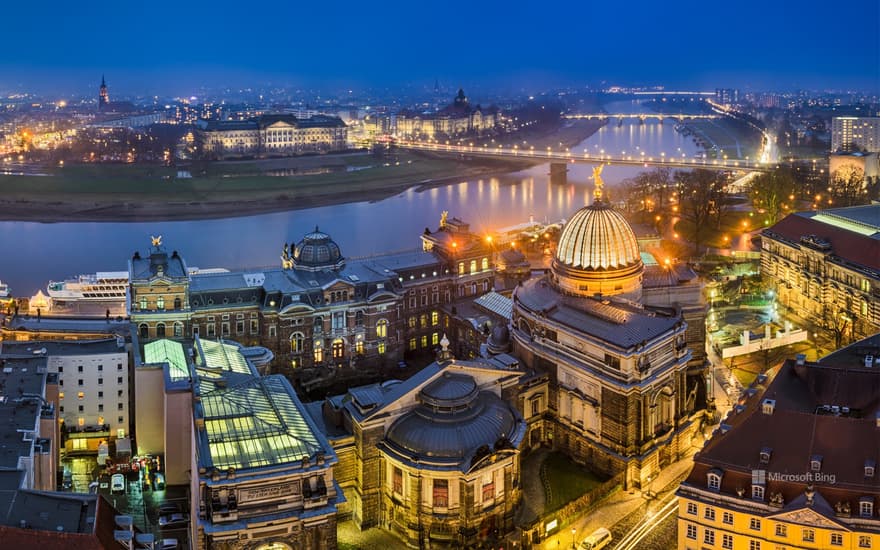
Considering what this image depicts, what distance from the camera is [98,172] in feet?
278

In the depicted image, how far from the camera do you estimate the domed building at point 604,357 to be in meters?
25.0

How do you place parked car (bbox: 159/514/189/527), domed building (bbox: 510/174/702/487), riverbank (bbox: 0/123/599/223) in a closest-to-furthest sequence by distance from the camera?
parked car (bbox: 159/514/189/527) → domed building (bbox: 510/174/702/487) → riverbank (bbox: 0/123/599/223)

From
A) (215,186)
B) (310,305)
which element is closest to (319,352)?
(310,305)

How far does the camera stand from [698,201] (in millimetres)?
59250

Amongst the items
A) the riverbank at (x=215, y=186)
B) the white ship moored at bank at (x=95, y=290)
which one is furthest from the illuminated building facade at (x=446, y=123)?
the white ship moored at bank at (x=95, y=290)

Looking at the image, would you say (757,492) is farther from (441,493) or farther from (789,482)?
(441,493)

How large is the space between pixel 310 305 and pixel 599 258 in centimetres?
1022

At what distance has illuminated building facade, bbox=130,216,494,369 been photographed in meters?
31.2

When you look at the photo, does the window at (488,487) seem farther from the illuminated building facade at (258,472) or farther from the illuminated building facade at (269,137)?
the illuminated building facade at (269,137)

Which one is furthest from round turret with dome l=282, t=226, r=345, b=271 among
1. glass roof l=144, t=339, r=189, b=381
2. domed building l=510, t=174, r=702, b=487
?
domed building l=510, t=174, r=702, b=487

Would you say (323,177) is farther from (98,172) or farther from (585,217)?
(585,217)

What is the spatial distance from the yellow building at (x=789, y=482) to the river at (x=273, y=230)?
36.8m

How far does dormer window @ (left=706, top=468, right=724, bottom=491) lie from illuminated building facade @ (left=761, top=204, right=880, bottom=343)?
1718cm

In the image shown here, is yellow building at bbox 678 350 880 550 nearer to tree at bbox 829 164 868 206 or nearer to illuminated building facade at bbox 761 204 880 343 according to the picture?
illuminated building facade at bbox 761 204 880 343
